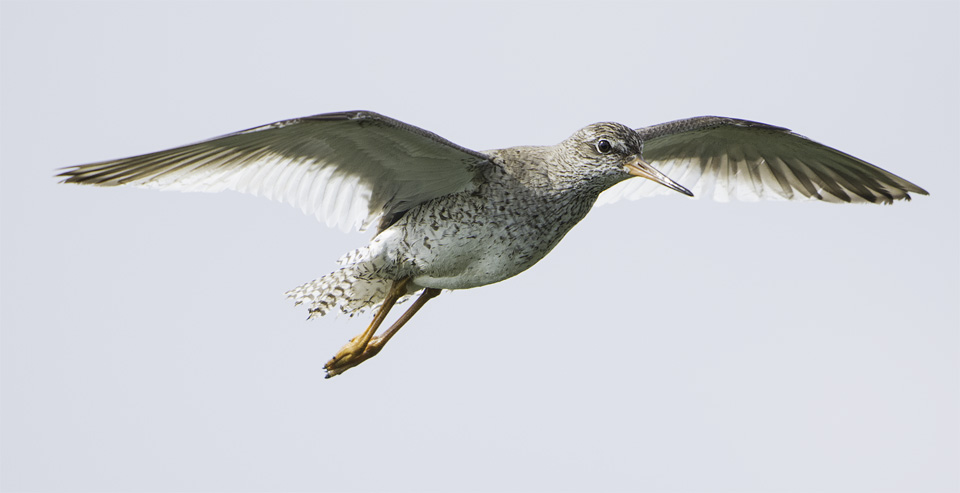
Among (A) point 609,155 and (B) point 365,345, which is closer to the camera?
(A) point 609,155

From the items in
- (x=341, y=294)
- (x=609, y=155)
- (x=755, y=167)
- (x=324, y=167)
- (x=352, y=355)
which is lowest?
(x=352, y=355)

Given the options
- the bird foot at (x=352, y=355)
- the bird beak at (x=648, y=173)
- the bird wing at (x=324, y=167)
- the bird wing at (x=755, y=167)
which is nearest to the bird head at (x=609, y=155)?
the bird beak at (x=648, y=173)

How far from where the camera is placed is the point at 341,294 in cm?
1102

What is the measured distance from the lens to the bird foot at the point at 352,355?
35.0 feet

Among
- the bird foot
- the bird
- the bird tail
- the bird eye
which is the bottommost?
the bird foot

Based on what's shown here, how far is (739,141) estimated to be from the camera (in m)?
11.8

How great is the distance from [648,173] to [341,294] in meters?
3.34

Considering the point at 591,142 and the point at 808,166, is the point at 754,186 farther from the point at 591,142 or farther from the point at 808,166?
the point at 591,142

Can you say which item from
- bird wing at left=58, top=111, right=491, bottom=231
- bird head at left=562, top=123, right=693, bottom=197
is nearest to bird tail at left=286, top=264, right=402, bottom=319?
bird wing at left=58, top=111, right=491, bottom=231

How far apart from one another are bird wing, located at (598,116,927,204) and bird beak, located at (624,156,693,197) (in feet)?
3.72

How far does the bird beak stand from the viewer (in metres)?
9.64

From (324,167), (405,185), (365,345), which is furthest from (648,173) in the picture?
(365,345)

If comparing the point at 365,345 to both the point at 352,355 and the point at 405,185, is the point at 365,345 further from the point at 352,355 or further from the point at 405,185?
the point at 405,185

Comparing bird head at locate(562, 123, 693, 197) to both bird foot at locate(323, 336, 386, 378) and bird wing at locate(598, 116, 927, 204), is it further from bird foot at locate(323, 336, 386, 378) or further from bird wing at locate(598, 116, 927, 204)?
bird foot at locate(323, 336, 386, 378)
